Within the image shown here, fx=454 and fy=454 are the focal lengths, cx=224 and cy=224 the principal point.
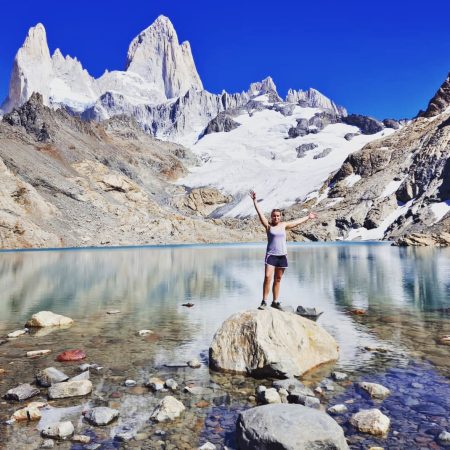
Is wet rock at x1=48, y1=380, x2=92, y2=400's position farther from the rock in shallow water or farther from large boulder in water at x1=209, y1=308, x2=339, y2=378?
large boulder in water at x1=209, y1=308, x2=339, y2=378

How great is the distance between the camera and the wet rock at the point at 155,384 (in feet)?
31.8

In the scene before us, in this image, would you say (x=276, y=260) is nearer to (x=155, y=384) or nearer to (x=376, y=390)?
(x=376, y=390)

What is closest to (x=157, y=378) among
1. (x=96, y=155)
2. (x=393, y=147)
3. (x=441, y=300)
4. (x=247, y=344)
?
(x=247, y=344)

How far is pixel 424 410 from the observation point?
27.3 ft

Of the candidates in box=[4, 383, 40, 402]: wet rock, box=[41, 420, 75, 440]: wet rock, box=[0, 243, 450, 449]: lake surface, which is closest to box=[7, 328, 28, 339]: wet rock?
box=[0, 243, 450, 449]: lake surface

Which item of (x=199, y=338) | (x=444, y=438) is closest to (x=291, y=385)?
(x=444, y=438)

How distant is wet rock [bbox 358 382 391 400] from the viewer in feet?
29.7

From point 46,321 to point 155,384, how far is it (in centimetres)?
891

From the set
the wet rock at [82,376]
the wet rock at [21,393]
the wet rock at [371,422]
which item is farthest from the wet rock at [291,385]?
the wet rock at [21,393]

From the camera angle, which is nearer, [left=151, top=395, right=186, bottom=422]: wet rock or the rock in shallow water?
the rock in shallow water

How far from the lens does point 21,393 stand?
29.4 ft

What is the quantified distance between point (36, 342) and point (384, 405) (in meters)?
10.6

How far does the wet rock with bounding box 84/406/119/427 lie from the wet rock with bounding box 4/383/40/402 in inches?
66.6

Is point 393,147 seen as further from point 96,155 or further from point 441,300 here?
point 441,300
